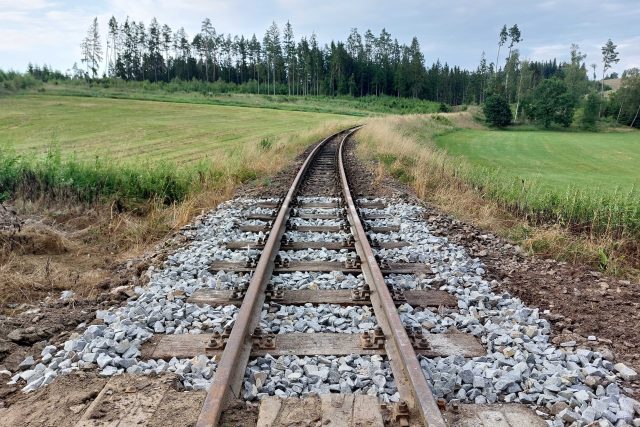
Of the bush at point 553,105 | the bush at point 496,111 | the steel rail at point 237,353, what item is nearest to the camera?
the steel rail at point 237,353

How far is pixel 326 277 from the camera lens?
458 centimetres

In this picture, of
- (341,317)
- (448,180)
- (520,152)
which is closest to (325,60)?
(520,152)

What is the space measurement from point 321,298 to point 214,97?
265ft

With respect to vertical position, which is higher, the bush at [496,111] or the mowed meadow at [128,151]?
the bush at [496,111]

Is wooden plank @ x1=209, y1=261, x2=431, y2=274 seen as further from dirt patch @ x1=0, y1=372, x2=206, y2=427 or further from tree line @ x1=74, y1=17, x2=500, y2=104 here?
tree line @ x1=74, y1=17, x2=500, y2=104

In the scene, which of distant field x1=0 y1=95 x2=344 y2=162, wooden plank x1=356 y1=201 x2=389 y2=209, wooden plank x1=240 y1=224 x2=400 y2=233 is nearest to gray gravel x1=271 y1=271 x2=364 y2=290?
wooden plank x1=240 y1=224 x2=400 y2=233

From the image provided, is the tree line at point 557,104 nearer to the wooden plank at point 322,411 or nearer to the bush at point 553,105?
the bush at point 553,105

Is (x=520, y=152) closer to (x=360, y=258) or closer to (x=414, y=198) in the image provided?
(x=414, y=198)

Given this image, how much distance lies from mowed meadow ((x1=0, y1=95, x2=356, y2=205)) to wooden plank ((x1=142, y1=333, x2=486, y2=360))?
574cm

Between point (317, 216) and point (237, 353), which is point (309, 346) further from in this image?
point (317, 216)

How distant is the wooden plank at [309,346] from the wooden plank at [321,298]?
609 mm

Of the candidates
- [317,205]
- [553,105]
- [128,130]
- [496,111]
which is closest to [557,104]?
[553,105]

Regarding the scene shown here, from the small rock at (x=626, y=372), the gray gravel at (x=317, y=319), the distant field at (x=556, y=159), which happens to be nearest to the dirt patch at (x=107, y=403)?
the gray gravel at (x=317, y=319)

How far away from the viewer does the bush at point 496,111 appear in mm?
73000
